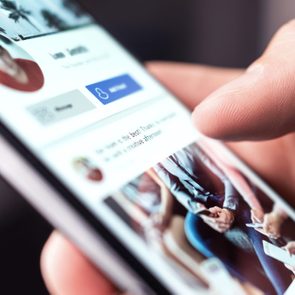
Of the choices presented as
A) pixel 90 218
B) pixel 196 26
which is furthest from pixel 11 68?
pixel 196 26

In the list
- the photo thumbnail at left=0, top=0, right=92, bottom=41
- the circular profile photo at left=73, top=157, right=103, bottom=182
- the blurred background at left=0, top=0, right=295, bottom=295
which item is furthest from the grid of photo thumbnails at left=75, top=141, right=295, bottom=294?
the blurred background at left=0, top=0, right=295, bottom=295

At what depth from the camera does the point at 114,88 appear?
393 mm

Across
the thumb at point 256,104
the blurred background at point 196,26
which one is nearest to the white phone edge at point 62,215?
the thumb at point 256,104

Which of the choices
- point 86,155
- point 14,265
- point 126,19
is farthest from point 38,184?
point 126,19

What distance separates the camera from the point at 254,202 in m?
0.39

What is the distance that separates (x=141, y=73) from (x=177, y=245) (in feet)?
0.57

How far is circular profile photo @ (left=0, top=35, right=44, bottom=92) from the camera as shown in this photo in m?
0.33

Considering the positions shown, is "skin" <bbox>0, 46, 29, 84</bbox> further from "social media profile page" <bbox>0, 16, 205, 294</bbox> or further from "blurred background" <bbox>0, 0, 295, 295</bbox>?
"blurred background" <bbox>0, 0, 295, 295</bbox>

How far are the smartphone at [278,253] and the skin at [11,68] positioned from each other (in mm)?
181

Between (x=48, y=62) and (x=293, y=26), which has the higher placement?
(x=48, y=62)

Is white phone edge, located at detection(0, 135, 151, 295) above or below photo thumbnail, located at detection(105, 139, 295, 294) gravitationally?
above

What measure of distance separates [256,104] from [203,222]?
90mm

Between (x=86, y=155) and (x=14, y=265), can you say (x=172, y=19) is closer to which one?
(x=14, y=265)

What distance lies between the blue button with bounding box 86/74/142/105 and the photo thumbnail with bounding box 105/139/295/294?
2.3 inches
